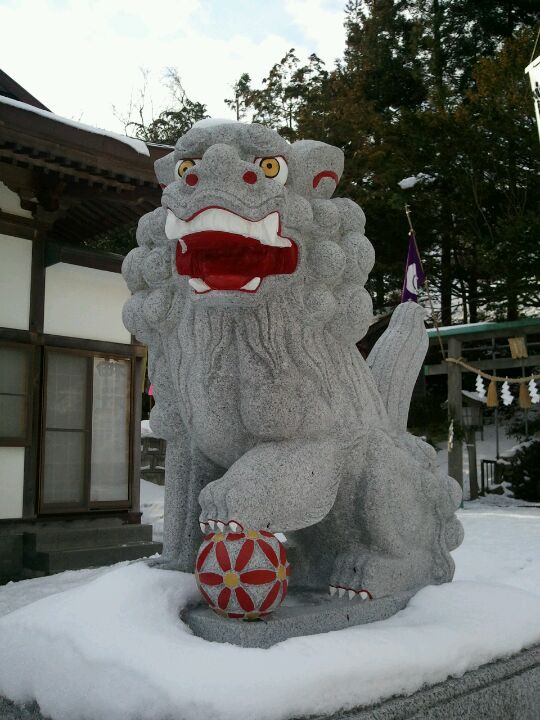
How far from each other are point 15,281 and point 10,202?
70 centimetres

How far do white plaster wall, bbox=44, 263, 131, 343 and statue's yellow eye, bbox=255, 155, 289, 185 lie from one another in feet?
14.9

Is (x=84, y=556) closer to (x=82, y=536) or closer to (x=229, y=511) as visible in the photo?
(x=82, y=536)

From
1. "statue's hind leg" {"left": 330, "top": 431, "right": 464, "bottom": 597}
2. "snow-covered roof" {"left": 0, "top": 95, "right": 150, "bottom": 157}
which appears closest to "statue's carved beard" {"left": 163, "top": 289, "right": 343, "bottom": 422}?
"statue's hind leg" {"left": 330, "top": 431, "right": 464, "bottom": 597}

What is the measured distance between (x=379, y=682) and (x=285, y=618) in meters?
0.30

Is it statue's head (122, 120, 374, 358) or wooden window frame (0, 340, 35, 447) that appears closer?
statue's head (122, 120, 374, 358)

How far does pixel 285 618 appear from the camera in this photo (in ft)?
6.02

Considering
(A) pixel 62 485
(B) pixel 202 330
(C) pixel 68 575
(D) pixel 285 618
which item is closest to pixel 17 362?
(A) pixel 62 485

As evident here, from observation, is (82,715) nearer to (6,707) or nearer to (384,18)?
(6,707)

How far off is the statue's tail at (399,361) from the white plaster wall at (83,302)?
423 centimetres

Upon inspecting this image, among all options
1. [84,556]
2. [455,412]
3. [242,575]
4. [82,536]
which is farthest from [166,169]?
[455,412]

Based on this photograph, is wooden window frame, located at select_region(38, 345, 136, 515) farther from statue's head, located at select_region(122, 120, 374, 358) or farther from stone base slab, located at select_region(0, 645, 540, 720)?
stone base slab, located at select_region(0, 645, 540, 720)

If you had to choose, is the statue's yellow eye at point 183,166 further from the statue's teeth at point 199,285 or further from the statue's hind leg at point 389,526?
the statue's hind leg at point 389,526

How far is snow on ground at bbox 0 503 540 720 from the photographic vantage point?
1446 mm

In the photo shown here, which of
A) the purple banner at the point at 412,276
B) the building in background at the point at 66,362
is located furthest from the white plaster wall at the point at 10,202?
the purple banner at the point at 412,276
